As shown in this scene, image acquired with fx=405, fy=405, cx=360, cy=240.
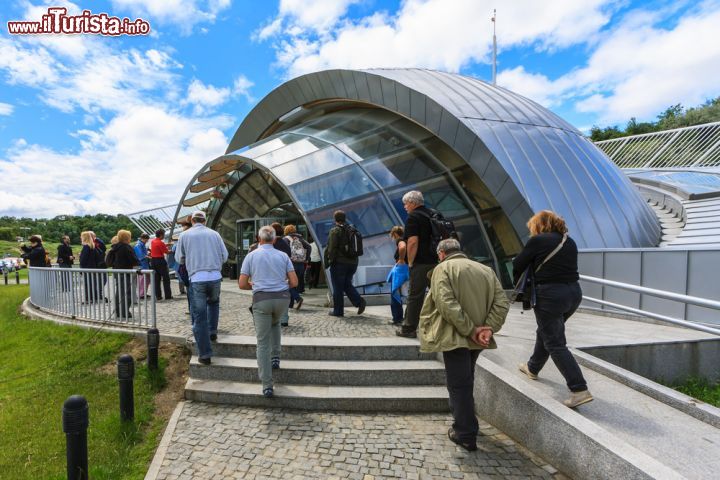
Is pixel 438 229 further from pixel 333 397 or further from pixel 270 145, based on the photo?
pixel 270 145

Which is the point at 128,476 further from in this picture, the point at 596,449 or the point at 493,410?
the point at 596,449

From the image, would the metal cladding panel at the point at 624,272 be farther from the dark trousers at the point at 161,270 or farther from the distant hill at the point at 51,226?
the distant hill at the point at 51,226

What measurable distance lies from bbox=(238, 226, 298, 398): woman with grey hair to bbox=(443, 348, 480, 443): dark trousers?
1.96 meters

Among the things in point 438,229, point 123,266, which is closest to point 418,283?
point 438,229

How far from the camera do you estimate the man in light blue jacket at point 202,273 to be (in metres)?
5.09

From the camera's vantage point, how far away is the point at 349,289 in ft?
23.0

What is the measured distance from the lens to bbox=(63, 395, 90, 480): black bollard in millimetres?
3072

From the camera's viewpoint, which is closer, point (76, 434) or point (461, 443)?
point (76, 434)

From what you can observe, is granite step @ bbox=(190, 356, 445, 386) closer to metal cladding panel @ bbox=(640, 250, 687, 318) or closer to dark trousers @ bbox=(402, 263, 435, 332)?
dark trousers @ bbox=(402, 263, 435, 332)

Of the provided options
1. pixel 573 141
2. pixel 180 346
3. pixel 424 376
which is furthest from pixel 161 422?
pixel 573 141

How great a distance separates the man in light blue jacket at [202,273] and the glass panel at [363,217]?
385 cm

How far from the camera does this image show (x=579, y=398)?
3498mm

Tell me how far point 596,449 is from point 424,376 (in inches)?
85.7

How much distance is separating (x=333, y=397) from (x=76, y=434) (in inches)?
93.2
